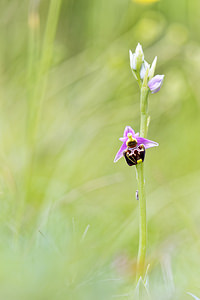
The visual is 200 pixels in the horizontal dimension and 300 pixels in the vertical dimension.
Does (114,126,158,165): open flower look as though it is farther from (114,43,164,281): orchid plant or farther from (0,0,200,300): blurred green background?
(0,0,200,300): blurred green background

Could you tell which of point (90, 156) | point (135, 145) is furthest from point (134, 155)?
point (90, 156)

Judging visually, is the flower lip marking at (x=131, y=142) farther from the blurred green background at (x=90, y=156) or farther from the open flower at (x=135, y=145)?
the blurred green background at (x=90, y=156)

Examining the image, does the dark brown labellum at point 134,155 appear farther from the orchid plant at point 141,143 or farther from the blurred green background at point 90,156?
the blurred green background at point 90,156

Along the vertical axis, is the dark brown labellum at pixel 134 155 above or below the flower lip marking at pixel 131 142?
below

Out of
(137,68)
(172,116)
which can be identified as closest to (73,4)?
(172,116)

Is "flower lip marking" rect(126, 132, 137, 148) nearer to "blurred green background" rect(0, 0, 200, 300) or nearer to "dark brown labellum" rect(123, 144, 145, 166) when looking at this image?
"dark brown labellum" rect(123, 144, 145, 166)

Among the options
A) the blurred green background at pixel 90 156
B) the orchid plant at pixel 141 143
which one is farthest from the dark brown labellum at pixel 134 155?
the blurred green background at pixel 90 156

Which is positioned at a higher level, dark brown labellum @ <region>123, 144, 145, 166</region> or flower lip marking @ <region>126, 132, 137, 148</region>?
flower lip marking @ <region>126, 132, 137, 148</region>

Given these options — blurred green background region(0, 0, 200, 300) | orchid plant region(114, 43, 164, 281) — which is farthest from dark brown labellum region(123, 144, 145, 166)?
blurred green background region(0, 0, 200, 300)
